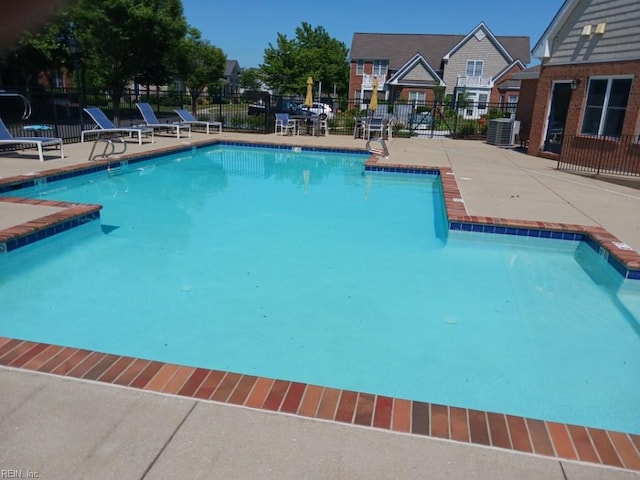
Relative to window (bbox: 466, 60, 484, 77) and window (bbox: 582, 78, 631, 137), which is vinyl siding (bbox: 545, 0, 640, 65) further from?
window (bbox: 466, 60, 484, 77)

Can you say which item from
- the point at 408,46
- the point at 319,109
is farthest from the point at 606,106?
→ the point at 408,46

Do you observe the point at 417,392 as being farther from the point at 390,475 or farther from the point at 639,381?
the point at 639,381

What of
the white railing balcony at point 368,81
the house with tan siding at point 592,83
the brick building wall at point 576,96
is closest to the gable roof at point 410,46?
the white railing balcony at point 368,81

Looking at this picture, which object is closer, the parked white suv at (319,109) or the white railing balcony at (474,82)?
the parked white suv at (319,109)

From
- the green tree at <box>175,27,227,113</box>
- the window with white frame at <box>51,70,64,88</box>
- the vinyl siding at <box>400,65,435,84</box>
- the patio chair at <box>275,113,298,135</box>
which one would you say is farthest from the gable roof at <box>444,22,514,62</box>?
the window with white frame at <box>51,70,64,88</box>

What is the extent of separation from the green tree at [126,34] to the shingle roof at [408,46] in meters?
26.2

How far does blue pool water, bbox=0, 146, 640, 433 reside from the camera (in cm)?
362

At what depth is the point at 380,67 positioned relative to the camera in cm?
4288

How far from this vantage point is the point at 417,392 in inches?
135

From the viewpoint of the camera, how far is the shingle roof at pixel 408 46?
42.0 m

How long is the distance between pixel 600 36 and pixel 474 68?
2979cm

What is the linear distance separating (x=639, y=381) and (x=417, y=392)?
169 centimetres

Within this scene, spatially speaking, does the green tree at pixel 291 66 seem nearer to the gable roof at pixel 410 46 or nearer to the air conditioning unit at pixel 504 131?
the gable roof at pixel 410 46

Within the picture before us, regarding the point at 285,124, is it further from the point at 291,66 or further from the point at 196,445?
the point at 291,66
